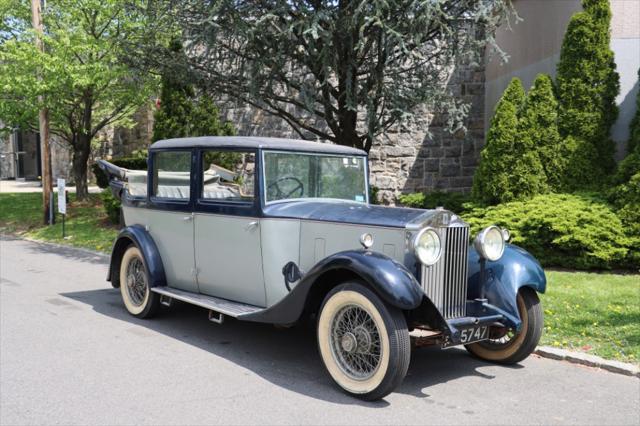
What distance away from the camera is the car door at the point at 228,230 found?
17.9 ft

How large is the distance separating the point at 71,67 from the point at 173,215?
333 inches

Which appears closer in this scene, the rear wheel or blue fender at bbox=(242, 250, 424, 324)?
blue fender at bbox=(242, 250, 424, 324)

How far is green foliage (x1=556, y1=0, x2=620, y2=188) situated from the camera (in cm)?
995

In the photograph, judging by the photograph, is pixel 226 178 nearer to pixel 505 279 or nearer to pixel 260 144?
pixel 260 144

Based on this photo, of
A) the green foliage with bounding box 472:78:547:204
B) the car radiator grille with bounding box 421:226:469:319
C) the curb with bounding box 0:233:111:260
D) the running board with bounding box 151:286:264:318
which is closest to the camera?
the car radiator grille with bounding box 421:226:469:319

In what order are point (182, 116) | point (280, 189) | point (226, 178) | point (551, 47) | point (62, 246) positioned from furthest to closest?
1. point (182, 116)
2. point (62, 246)
3. point (551, 47)
4. point (226, 178)
5. point (280, 189)

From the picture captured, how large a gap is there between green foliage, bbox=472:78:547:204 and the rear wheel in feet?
20.2

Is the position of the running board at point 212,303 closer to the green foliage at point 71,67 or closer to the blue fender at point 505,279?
the blue fender at point 505,279

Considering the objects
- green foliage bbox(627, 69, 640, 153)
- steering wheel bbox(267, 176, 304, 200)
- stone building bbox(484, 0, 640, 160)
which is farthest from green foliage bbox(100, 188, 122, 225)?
green foliage bbox(627, 69, 640, 153)

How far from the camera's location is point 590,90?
394 inches

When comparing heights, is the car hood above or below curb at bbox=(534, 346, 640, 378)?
above

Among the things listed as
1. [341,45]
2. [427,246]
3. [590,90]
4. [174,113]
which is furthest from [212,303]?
[174,113]

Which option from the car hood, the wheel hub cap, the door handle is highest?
the car hood

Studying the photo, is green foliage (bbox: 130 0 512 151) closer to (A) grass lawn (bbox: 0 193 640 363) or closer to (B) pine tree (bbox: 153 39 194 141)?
(A) grass lawn (bbox: 0 193 640 363)
